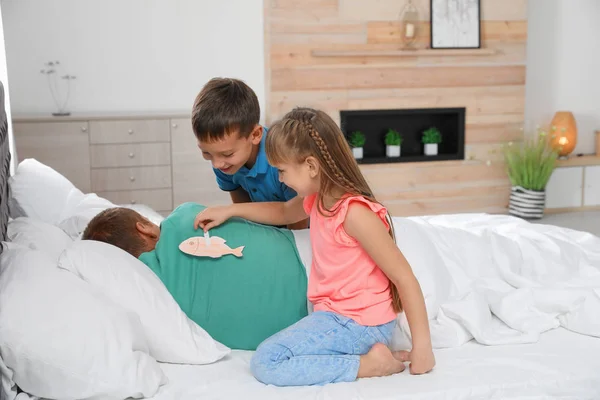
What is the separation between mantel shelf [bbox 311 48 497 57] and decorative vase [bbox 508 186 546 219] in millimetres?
955

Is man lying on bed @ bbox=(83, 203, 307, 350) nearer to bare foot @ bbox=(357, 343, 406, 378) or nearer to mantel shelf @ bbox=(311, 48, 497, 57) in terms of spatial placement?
bare foot @ bbox=(357, 343, 406, 378)

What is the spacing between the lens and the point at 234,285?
2.11m

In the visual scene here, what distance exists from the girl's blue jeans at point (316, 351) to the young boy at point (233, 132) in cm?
54

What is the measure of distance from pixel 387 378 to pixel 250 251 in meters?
0.51

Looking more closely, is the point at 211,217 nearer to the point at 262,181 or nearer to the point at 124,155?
the point at 262,181

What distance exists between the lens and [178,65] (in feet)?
17.7

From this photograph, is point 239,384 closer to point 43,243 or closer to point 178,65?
point 43,243

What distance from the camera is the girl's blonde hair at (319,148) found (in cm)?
196

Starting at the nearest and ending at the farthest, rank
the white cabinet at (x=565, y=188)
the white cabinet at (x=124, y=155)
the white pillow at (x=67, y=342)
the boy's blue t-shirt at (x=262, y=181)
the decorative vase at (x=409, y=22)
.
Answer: the white pillow at (x=67, y=342), the boy's blue t-shirt at (x=262, y=181), the white cabinet at (x=124, y=155), the decorative vase at (x=409, y=22), the white cabinet at (x=565, y=188)

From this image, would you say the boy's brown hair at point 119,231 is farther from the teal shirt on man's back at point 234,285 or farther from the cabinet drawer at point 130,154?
the cabinet drawer at point 130,154

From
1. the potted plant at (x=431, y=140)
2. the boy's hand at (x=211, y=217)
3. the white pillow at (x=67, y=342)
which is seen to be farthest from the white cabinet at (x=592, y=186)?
the white pillow at (x=67, y=342)

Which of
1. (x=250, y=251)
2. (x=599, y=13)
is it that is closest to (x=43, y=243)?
(x=250, y=251)

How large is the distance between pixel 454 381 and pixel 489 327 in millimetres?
346

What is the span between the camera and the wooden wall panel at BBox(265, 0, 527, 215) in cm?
507
